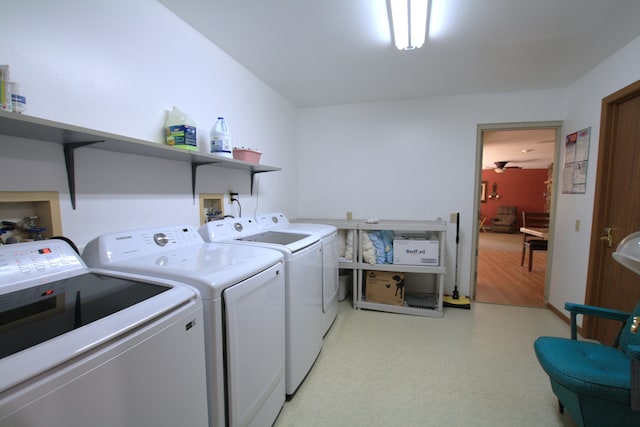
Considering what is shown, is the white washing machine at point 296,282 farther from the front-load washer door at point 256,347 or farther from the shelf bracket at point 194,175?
the shelf bracket at point 194,175

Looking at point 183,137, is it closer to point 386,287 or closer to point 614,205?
point 386,287

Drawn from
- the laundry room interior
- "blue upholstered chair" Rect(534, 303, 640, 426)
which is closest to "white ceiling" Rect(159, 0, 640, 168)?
the laundry room interior

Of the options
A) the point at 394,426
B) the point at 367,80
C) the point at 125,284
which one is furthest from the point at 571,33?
the point at 125,284

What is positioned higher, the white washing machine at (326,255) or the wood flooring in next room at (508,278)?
the white washing machine at (326,255)

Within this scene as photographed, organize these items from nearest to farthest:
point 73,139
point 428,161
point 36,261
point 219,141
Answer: point 36,261
point 73,139
point 219,141
point 428,161

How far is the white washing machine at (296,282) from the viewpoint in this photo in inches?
62.4

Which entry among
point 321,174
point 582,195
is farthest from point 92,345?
point 582,195

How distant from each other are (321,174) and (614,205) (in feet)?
8.93

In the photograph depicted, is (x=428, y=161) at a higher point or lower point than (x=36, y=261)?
higher

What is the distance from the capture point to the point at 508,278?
3.99m

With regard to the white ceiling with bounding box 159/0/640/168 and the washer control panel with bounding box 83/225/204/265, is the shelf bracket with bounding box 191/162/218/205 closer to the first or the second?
the washer control panel with bounding box 83/225/204/265

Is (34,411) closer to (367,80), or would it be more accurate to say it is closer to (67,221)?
(67,221)

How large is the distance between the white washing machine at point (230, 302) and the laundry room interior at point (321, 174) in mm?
12

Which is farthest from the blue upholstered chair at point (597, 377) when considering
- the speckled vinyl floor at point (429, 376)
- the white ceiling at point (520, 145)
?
the white ceiling at point (520, 145)
